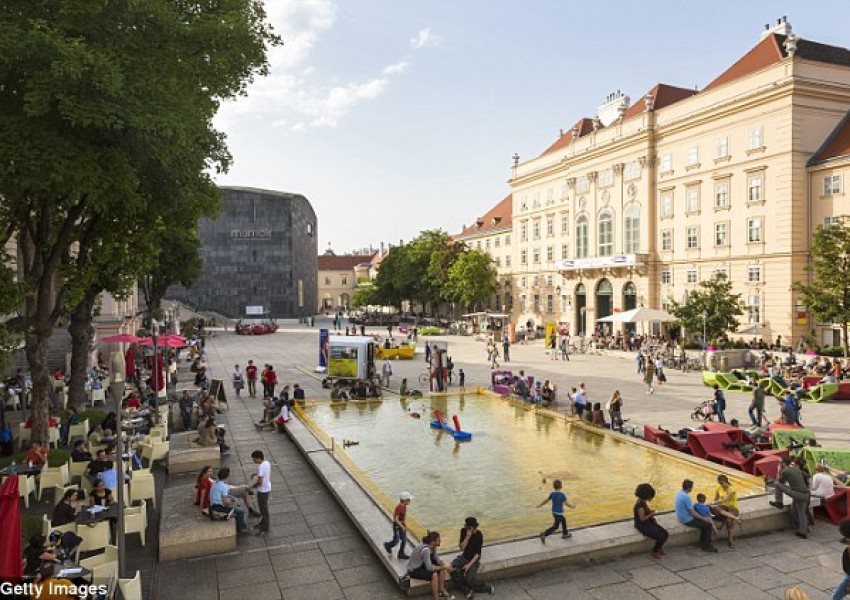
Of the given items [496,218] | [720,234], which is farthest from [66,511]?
[496,218]

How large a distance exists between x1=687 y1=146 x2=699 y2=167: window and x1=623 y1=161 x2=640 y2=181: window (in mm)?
5534

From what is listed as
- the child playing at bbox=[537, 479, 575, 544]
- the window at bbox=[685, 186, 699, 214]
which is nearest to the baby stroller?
the child playing at bbox=[537, 479, 575, 544]

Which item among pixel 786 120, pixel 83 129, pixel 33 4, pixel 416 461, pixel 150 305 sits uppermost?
pixel 786 120

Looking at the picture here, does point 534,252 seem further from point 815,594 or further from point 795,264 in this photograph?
point 815,594

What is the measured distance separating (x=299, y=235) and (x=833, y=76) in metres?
102

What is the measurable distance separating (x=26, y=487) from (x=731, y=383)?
88.6 feet

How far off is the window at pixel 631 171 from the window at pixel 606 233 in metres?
3.80

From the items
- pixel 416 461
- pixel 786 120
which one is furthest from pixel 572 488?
pixel 786 120

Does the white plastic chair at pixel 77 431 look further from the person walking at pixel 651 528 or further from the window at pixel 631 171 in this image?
the window at pixel 631 171

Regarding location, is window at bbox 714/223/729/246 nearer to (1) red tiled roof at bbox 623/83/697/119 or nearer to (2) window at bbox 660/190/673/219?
(2) window at bbox 660/190/673/219

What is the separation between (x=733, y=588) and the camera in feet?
30.5

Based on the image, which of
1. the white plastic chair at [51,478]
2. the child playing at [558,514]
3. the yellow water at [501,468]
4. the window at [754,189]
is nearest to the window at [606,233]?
the window at [754,189]

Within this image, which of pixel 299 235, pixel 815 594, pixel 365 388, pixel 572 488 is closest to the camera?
pixel 815 594

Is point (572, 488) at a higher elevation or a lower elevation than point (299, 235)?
lower
